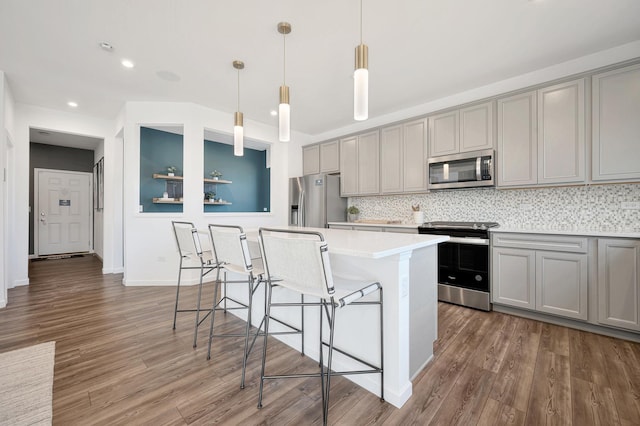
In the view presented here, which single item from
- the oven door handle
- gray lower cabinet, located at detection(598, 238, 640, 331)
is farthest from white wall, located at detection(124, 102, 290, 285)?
gray lower cabinet, located at detection(598, 238, 640, 331)

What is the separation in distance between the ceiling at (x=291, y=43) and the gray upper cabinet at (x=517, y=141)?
0.42 metres

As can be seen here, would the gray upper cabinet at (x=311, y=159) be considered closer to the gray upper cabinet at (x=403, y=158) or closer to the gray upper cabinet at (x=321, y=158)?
the gray upper cabinet at (x=321, y=158)

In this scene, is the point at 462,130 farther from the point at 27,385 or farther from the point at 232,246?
the point at 27,385

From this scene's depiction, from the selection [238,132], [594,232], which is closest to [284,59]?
[238,132]

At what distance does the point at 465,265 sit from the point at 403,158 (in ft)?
5.73

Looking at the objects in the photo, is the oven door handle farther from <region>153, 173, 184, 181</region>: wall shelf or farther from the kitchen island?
<region>153, 173, 184, 181</region>: wall shelf

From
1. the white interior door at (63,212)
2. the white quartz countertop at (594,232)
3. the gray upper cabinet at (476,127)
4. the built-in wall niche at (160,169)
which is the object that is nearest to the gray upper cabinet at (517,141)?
the gray upper cabinet at (476,127)

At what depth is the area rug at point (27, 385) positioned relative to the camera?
1479 millimetres

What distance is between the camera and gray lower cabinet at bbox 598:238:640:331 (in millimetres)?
2322

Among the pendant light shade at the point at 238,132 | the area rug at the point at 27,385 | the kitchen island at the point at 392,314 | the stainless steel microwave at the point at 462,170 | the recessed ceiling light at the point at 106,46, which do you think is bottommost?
the area rug at the point at 27,385

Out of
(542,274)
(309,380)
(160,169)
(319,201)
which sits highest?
(160,169)

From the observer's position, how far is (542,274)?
275 centimetres

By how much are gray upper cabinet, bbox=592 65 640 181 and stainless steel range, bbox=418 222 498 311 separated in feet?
3.66

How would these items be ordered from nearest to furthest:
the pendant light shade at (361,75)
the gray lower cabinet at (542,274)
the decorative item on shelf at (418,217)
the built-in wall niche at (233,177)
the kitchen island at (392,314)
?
the kitchen island at (392,314) < the pendant light shade at (361,75) < the gray lower cabinet at (542,274) < the decorative item on shelf at (418,217) < the built-in wall niche at (233,177)
